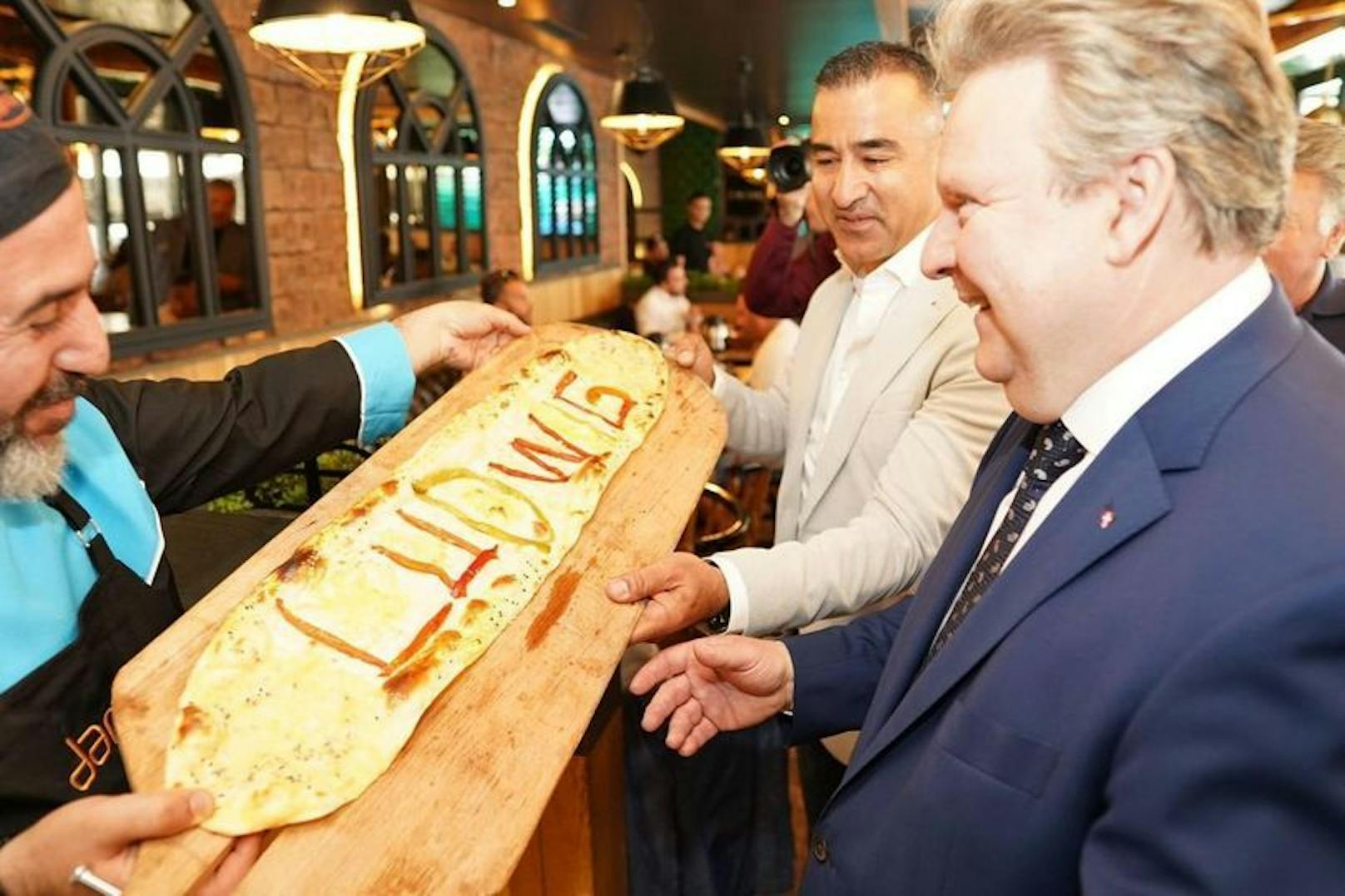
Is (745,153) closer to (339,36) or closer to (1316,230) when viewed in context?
(339,36)

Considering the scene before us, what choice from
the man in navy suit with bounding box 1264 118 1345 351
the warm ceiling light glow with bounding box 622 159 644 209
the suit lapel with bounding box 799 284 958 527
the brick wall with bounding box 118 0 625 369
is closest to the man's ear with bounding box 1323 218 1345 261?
the man in navy suit with bounding box 1264 118 1345 351

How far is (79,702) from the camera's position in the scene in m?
1.21

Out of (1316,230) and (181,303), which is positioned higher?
(1316,230)

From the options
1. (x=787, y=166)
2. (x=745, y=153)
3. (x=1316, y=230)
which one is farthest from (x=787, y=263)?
(x=745, y=153)

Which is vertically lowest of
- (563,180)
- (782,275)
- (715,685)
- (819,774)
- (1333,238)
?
(819,774)

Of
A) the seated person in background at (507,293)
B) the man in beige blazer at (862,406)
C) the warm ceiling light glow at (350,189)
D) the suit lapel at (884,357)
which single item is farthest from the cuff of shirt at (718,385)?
the warm ceiling light glow at (350,189)

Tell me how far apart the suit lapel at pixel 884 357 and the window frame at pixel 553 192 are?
263 inches

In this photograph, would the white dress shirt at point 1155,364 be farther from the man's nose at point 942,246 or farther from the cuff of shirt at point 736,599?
the cuff of shirt at point 736,599

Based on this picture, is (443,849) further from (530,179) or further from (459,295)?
(530,179)

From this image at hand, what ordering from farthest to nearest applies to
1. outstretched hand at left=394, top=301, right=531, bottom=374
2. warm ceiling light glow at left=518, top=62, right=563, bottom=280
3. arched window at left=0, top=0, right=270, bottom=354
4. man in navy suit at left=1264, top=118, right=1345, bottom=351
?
1. warm ceiling light glow at left=518, top=62, right=563, bottom=280
2. arched window at left=0, top=0, right=270, bottom=354
3. man in navy suit at left=1264, top=118, right=1345, bottom=351
4. outstretched hand at left=394, top=301, right=531, bottom=374

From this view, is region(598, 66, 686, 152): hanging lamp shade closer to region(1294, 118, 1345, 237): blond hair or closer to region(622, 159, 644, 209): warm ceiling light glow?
region(1294, 118, 1345, 237): blond hair

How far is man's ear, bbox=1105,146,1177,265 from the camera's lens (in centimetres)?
84

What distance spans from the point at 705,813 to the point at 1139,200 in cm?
137

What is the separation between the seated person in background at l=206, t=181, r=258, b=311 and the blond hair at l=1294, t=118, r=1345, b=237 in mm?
4300
